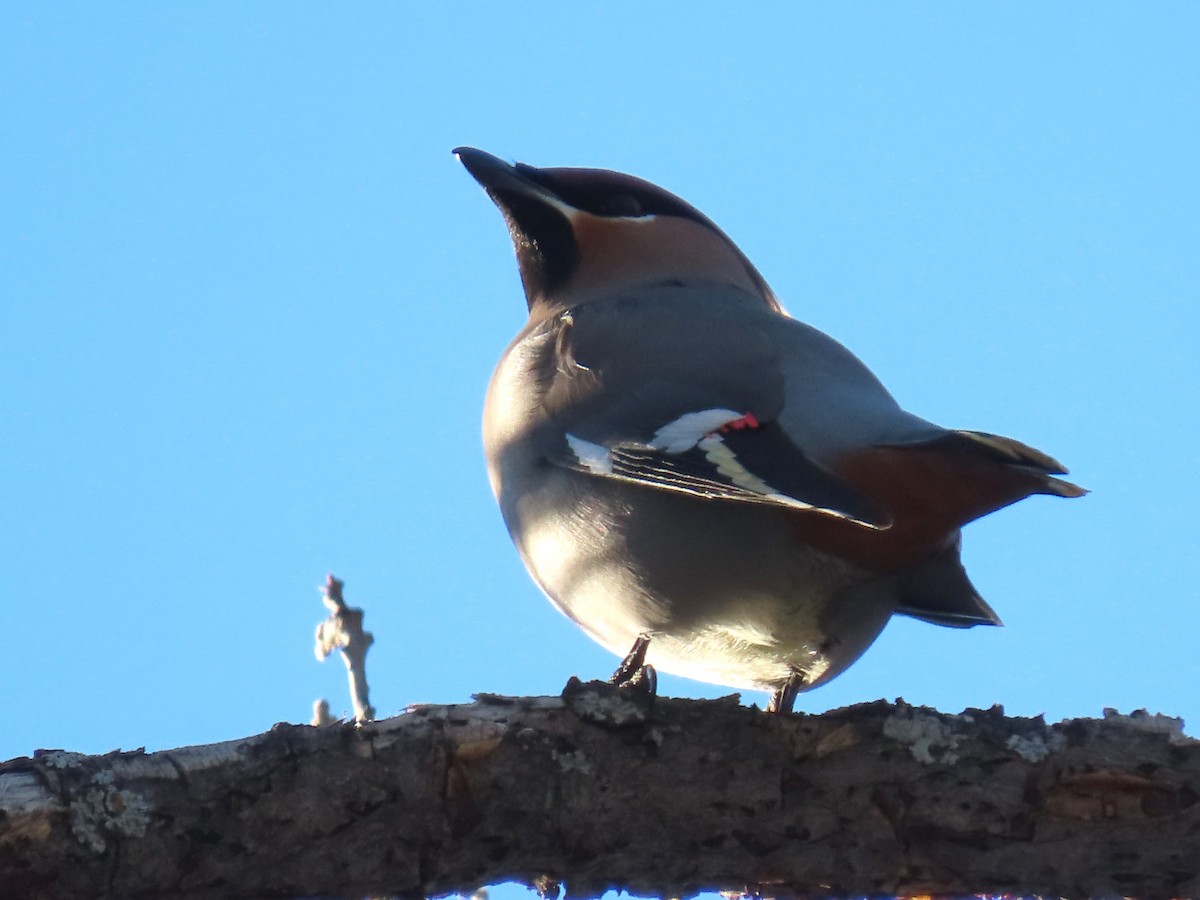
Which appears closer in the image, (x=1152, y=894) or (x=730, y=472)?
(x=1152, y=894)

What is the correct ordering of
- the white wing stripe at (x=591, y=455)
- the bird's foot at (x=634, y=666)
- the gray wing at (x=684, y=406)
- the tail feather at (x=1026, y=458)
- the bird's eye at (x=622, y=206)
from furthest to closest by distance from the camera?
the bird's eye at (x=622, y=206) < the bird's foot at (x=634, y=666) < the white wing stripe at (x=591, y=455) < the gray wing at (x=684, y=406) < the tail feather at (x=1026, y=458)

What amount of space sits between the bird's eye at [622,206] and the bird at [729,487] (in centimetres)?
54

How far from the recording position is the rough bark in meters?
2.58

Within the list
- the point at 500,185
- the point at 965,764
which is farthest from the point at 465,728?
the point at 500,185

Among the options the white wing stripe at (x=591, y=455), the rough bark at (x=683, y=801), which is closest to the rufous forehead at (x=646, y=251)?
the white wing stripe at (x=591, y=455)


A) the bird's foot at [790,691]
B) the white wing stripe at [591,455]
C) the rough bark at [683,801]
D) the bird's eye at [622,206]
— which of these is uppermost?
the bird's eye at [622,206]

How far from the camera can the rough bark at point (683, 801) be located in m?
2.58

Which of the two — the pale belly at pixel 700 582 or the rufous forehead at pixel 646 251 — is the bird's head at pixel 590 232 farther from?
the pale belly at pixel 700 582

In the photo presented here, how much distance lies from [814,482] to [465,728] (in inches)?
31.8

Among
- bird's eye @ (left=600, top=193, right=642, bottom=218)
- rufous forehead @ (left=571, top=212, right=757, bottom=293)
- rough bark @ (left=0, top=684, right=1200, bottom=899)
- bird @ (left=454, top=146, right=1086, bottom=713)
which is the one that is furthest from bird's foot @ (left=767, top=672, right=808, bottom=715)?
bird's eye @ (left=600, top=193, right=642, bottom=218)

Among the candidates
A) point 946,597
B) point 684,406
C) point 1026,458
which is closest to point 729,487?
point 684,406

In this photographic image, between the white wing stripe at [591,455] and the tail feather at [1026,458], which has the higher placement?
the white wing stripe at [591,455]

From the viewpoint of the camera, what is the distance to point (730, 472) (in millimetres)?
3113

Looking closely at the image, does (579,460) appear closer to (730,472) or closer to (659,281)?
(730,472)
